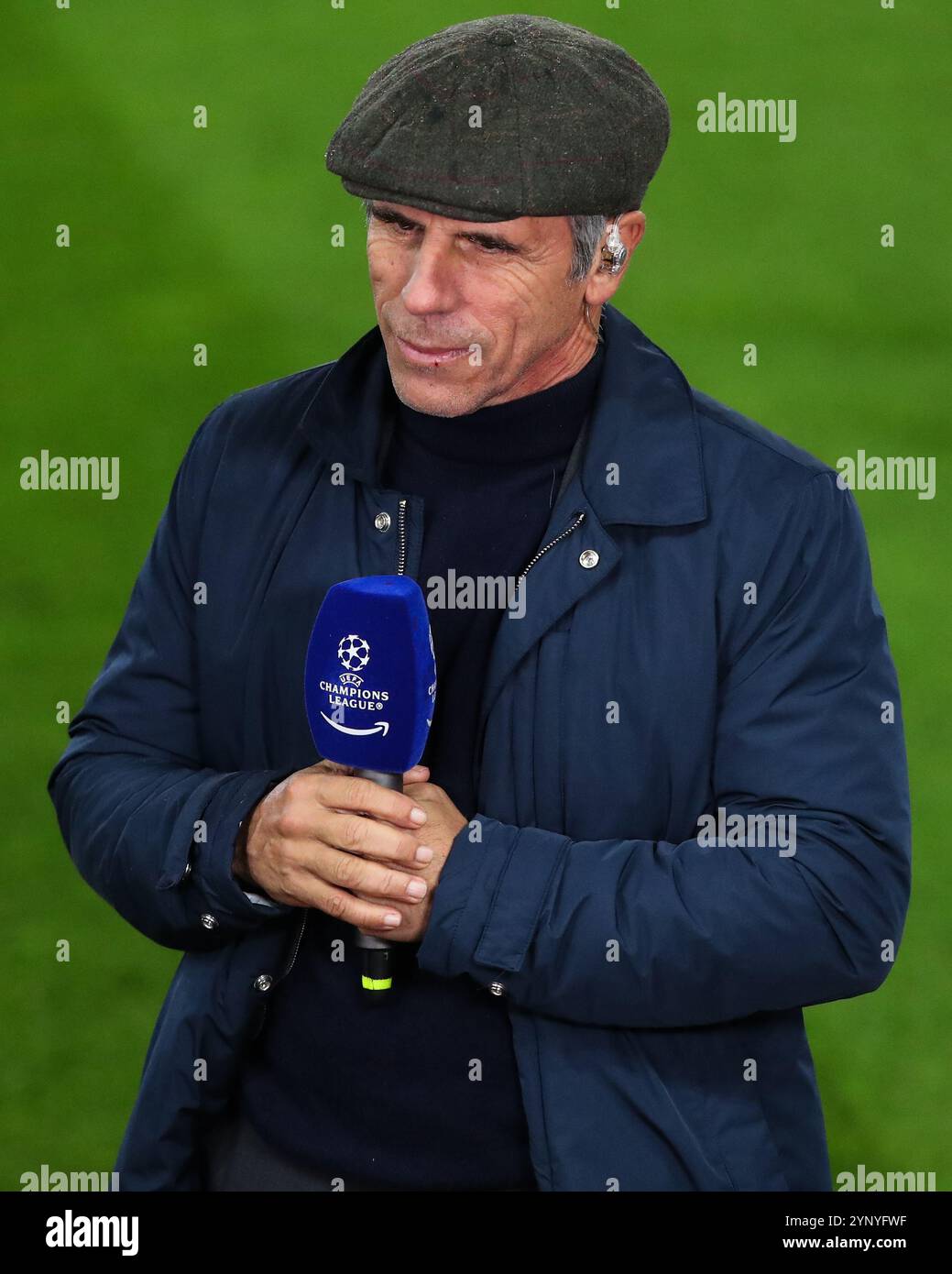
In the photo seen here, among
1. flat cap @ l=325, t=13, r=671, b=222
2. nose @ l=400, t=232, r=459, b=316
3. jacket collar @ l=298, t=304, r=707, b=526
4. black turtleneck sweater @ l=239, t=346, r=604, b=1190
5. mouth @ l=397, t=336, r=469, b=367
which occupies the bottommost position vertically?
black turtleneck sweater @ l=239, t=346, r=604, b=1190

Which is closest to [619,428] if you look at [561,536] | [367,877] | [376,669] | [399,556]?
[561,536]

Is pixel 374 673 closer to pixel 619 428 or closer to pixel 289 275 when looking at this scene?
pixel 619 428

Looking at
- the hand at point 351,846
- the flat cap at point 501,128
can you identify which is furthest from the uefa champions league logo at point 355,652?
the flat cap at point 501,128

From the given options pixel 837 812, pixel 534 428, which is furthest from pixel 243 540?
pixel 837 812

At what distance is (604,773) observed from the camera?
1.80 metres

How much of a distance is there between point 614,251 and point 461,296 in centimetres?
17

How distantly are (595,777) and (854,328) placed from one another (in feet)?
9.94

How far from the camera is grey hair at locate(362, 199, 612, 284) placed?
5.82 ft

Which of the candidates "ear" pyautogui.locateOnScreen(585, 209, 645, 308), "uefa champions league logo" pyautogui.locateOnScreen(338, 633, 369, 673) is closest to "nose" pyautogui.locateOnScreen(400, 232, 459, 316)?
"ear" pyautogui.locateOnScreen(585, 209, 645, 308)

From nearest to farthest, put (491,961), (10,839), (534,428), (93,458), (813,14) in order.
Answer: (491,961), (534,428), (10,839), (93,458), (813,14)

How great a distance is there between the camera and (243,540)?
6.33 feet

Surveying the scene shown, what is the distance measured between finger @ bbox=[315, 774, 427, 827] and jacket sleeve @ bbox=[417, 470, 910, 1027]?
6 centimetres

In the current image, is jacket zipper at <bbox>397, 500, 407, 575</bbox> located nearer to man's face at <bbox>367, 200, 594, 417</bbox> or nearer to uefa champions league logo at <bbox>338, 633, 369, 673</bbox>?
man's face at <bbox>367, 200, 594, 417</bbox>
